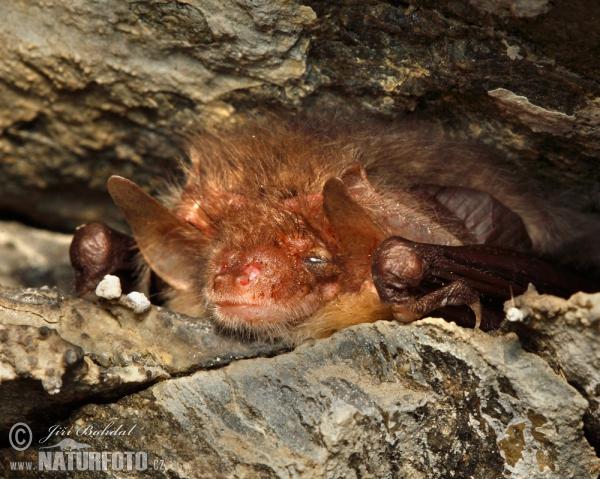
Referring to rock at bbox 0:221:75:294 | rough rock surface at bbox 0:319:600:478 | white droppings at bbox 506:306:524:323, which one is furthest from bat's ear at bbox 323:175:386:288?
rock at bbox 0:221:75:294

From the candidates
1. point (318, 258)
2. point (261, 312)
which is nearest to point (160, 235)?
point (261, 312)

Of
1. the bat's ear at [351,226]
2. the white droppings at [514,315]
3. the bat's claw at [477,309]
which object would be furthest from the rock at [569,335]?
the bat's ear at [351,226]

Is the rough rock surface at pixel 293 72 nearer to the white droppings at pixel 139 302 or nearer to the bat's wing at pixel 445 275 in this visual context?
the bat's wing at pixel 445 275

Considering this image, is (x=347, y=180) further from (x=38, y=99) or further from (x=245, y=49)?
(x=38, y=99)

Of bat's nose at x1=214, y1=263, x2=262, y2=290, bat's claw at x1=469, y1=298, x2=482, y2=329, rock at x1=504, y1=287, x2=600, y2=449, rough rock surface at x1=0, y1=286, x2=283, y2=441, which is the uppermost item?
rock at x1=504, y1=287, x2=600, y2=449

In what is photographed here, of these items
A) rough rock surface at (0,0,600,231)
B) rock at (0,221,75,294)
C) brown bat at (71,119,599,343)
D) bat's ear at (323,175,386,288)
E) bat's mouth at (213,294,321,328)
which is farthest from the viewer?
rock at (0,221,75,294)

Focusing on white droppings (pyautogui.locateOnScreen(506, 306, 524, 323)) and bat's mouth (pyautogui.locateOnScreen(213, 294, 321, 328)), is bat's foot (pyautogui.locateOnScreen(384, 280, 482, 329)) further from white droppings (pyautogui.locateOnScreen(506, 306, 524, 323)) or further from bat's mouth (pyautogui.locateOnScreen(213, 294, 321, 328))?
bat's mouth (pyautogui.locateOnScreen(213, 294, 321, 328))

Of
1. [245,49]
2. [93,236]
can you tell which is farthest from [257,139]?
[93,236]

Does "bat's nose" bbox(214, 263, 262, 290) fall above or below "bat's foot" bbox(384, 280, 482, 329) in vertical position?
below
